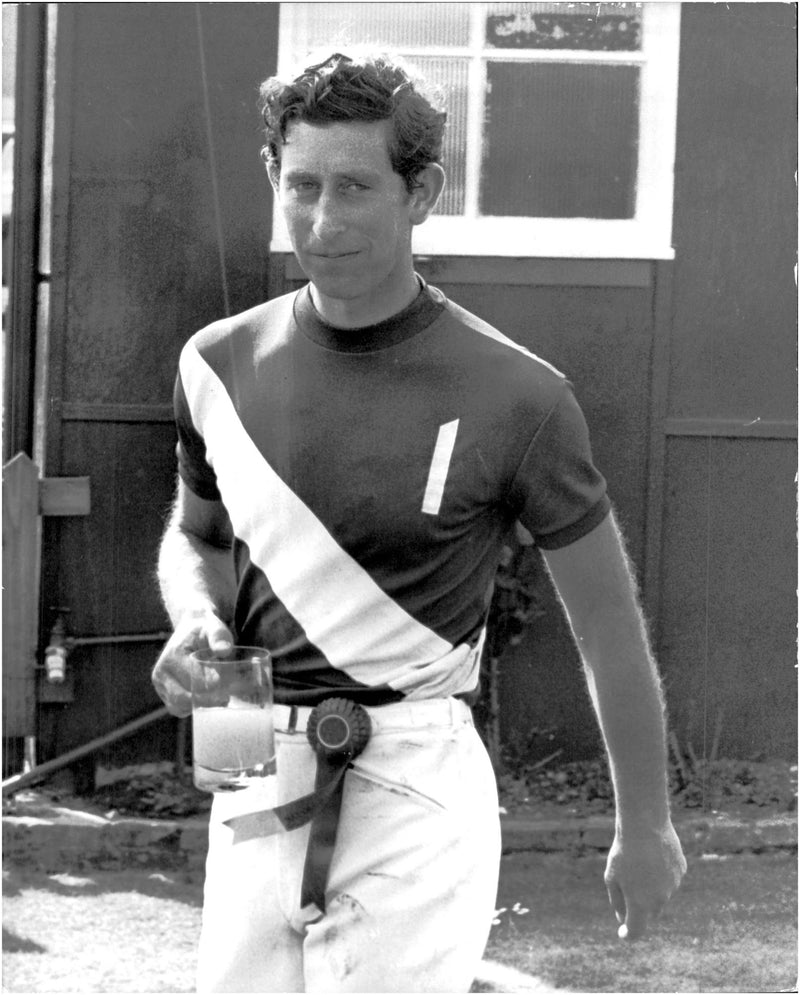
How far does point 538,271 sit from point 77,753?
5.04 ft

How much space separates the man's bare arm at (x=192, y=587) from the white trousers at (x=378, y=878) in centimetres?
16

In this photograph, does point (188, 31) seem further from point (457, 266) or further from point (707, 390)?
point (707, 390)

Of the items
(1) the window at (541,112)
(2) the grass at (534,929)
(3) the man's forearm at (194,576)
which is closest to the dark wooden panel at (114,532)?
(2) the grass at (534,929)

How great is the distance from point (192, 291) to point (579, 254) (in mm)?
859

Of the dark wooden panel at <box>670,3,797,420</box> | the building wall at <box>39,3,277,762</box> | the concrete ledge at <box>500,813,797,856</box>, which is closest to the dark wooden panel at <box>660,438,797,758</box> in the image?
the dark wooden panel at <box>670,3,797,420</box>

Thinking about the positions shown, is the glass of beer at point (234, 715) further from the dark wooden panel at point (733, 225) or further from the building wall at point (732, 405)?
the dark wooden panel at point (733, 225)

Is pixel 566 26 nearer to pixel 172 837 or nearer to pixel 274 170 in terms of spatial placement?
pixel 274 170

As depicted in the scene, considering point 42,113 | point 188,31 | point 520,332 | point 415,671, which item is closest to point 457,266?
point 520,332

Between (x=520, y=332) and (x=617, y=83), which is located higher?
(x=617, y=83)

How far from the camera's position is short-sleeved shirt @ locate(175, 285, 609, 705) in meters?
1.82

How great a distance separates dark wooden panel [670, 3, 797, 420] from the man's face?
109cm

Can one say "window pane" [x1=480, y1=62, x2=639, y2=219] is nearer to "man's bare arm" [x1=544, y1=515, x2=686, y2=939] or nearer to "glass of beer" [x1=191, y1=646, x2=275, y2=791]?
"man's bare arm" [x1=544, y1=515, x2=686, y2=939]

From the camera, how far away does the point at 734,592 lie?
283 centimetres

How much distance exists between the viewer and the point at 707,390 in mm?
2953
